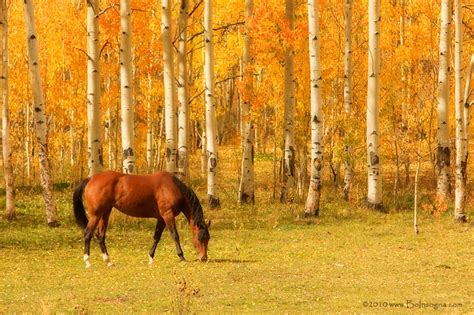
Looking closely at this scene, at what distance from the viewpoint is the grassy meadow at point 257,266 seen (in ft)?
42.9

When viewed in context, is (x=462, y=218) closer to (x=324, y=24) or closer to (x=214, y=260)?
(x=214, y=260)

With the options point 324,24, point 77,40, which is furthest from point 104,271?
point 77,40

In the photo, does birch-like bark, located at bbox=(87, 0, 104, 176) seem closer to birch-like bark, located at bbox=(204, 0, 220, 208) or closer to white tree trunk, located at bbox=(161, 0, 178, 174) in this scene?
white tree trunk, located at bbox=(161, 0, 178, 174)

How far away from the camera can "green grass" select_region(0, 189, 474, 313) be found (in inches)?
519

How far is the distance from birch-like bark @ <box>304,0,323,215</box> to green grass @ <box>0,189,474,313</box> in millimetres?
704

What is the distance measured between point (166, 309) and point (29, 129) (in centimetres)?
3468

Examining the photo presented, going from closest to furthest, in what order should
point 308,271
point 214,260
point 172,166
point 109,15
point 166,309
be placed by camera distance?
point 166,309 < point 308,271 < point 214,260 < point 172,166 < point 109,15

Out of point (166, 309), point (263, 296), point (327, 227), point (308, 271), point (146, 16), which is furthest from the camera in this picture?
point (146, 16)

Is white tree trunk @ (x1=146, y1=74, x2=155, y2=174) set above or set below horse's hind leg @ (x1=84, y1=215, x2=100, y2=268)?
above

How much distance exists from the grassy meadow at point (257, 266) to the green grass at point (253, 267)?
0.09 ft

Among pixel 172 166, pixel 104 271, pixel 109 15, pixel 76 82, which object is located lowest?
pixel 104 271

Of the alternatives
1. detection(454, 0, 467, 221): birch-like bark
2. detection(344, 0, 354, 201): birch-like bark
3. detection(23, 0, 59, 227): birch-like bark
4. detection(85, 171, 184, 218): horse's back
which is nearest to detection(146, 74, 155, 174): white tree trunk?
detection(344, 0, 354, 201): birch-like bark

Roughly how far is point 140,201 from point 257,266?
2.86m

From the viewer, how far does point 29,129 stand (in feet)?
150
